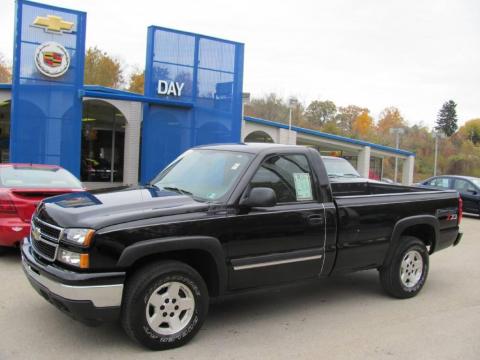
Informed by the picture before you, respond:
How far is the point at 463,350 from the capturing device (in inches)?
181

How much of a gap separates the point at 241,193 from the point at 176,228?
78 cm

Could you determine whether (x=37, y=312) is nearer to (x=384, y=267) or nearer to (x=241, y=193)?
(x=241, y=193)

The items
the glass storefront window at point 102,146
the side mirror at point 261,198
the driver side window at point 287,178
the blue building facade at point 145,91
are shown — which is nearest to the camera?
the side mirror at point 261,198

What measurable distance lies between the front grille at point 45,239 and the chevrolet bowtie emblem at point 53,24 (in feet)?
39.1

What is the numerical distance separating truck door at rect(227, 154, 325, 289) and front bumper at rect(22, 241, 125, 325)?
1.09m

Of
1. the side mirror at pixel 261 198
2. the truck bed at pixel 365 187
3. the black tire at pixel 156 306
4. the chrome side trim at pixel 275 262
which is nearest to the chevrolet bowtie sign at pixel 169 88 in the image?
the truck bed at pixel 365 187

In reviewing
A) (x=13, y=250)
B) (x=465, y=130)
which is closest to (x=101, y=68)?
(x=13, y=250)

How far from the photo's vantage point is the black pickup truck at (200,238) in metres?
4.04

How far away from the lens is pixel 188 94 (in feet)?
58.7

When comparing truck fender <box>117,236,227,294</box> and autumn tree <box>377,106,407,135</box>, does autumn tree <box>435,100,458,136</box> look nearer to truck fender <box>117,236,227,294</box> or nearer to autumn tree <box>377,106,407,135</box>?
autumn tree <box>377,106,407,135</box>

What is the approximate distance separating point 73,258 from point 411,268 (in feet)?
14.0

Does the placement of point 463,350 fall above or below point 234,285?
below

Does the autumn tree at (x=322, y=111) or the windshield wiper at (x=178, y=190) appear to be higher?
the autumn tree at (x=322, y=111)

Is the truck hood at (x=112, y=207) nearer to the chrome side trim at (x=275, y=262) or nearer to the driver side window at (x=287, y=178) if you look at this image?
the chrome side trim at (x=275, y=262)
